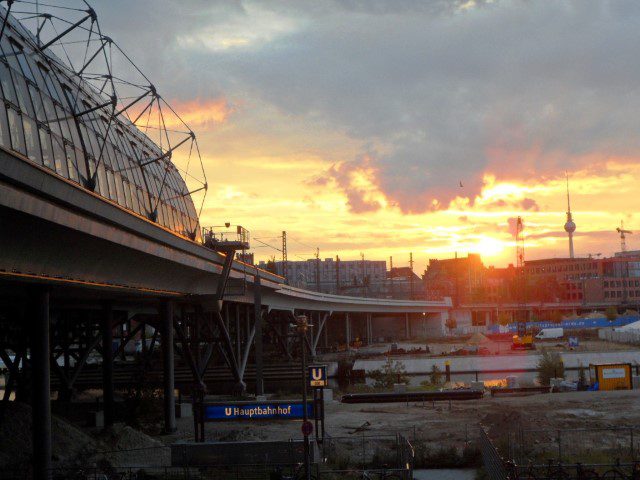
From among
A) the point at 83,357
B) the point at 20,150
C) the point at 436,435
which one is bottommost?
the point at 436,435

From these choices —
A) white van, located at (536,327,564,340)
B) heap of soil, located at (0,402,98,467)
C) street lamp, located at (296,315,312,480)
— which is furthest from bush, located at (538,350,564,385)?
white van, located at (536,327,564,340)

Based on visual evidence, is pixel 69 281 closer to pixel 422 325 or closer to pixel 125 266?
pixel 125 266

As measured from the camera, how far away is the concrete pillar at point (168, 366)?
1789 inches

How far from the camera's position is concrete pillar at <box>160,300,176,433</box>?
45.4 meters

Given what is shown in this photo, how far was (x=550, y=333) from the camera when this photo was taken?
14025cm

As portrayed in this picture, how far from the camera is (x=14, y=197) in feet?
69.2

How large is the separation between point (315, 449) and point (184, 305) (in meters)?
28.1

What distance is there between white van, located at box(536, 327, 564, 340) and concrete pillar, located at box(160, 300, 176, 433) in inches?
3995

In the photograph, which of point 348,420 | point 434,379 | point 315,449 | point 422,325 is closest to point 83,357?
point 348,420

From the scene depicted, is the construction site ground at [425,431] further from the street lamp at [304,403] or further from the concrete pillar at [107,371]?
the street lamp at [304,403]

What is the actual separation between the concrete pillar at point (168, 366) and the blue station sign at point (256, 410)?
916 cm

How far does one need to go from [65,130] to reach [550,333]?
122223mm

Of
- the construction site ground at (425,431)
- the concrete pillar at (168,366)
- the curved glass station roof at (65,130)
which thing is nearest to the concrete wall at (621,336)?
the construction site ground at (425,431)

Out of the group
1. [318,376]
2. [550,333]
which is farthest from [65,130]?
[550,333]
